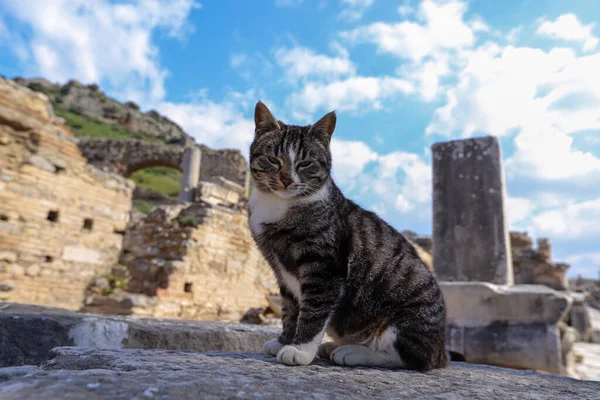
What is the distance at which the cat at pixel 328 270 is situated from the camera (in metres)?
1.89

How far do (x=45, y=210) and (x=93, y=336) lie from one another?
620cm

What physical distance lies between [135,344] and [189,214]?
275 inches

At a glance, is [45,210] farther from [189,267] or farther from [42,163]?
[189,267]

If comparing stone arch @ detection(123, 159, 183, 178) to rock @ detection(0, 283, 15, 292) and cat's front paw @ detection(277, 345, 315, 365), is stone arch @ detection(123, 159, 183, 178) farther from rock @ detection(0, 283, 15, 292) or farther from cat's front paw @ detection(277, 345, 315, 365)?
cat's front paw @ detection(277, 345, 315, 365)

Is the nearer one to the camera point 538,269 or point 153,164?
point 538,269

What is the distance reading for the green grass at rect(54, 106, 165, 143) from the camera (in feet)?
118

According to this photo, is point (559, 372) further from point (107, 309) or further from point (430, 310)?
point (107, 309)

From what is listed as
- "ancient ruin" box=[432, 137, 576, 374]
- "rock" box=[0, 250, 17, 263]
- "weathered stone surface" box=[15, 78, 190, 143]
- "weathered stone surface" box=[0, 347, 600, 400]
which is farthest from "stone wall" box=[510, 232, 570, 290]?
"weathered stone surface" box=[15, 78, 190, 143]

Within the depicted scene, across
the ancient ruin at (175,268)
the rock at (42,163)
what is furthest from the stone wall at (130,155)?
the rock at (42,163)

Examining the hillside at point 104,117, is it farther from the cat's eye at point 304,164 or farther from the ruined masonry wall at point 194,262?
the cat's eye at point 304,164

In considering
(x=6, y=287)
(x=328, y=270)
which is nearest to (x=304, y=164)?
(x=328, y=270)

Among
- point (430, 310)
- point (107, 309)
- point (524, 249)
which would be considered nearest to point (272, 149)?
point (430, 310)

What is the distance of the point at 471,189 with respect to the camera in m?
5.18

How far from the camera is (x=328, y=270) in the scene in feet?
6.28
